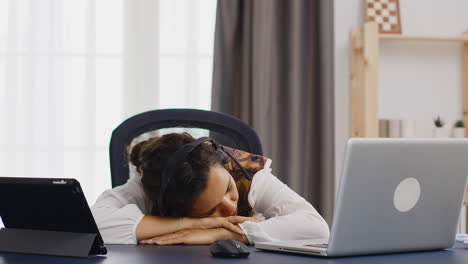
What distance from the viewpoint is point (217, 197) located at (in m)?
1.54

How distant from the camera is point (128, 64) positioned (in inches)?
126

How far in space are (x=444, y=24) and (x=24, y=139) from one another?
2195 mm

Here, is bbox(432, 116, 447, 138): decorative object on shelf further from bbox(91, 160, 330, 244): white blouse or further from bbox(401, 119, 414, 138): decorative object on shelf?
bbox(91, 160, 330, 244): white blouse

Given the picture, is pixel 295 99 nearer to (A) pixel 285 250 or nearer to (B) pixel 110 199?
(B) pixel 110 199

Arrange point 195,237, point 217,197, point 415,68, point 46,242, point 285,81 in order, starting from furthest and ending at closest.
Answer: point 415,68
point 285,81
point 217,197
point 195,237
point 46,242

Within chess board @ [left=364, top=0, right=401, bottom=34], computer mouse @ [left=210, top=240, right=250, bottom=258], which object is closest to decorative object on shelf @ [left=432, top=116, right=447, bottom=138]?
chess board @ [left=364, top=0, right=401, bottom=34]

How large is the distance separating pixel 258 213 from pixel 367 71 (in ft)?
5.04

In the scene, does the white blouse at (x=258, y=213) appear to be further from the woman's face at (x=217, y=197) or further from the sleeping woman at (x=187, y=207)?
the woman's face at (x=217, y=197)

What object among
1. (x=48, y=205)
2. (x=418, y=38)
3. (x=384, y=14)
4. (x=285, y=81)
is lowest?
(x=48, y=205)

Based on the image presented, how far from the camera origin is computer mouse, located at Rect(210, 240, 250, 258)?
1146 mm

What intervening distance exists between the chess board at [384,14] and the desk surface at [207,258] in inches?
83.7

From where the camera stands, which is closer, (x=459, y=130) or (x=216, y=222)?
(x=216, y=222)

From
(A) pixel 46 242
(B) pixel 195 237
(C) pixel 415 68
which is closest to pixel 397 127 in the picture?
(C) pixel 415 68

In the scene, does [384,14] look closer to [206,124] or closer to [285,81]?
[285,81]
